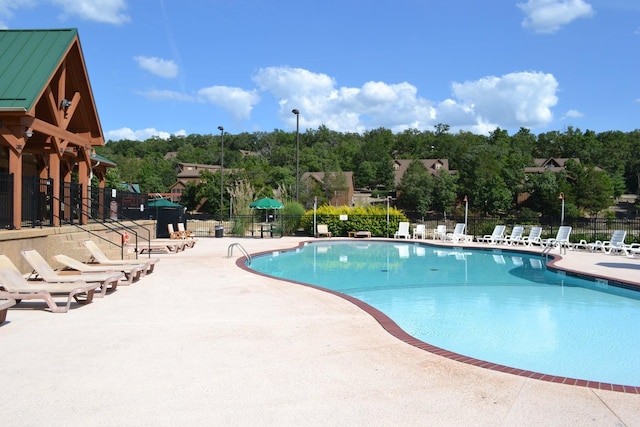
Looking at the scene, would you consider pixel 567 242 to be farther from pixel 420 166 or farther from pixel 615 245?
pixel 420 166

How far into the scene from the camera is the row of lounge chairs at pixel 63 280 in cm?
745

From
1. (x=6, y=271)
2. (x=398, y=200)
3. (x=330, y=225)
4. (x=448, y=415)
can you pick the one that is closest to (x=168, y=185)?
(x=398, y=200)

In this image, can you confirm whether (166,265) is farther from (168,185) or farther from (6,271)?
(168,185)

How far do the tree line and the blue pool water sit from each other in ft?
49.6

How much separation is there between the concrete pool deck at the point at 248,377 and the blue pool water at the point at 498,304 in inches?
74.2

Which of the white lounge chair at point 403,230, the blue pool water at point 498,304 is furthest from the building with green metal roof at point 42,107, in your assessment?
the white lounge chair at point 403,230

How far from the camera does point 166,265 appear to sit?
44.9 ft

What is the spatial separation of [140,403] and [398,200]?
54.3 meters

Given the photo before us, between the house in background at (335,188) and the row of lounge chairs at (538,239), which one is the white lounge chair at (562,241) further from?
the house in background at (335,188)

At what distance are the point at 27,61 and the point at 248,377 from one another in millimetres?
11428

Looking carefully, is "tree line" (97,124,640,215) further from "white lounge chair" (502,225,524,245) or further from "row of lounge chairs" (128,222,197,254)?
"white lounge chair" (502,225,524,245)

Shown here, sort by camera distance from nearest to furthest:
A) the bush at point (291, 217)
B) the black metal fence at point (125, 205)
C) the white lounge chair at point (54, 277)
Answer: the white lounge chair at point (54, 277) < the black metal fence at point (125, 205) < the bush at point (291, 217)

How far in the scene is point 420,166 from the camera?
57.1 m

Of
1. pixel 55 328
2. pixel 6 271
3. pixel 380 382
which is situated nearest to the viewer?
pixel 380 382
